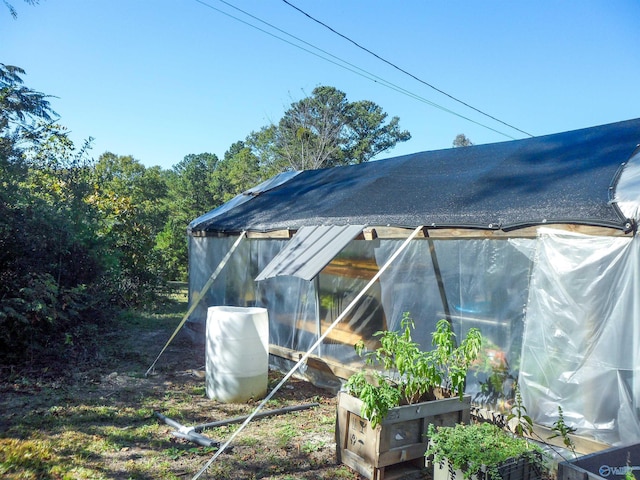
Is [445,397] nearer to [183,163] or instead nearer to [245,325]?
[245,325]

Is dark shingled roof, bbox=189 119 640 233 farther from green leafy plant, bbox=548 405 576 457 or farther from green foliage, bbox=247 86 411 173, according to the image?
green foliage, bbox=247 86 411 173

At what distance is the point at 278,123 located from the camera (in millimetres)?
33844

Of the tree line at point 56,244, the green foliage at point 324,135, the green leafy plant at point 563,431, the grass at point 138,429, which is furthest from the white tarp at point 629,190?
the green foliage at point 324,135

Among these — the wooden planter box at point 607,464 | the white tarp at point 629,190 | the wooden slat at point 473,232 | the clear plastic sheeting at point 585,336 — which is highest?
the white tarp at point 629,190

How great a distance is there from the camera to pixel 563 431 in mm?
3328

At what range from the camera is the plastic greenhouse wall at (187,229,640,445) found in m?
3.25

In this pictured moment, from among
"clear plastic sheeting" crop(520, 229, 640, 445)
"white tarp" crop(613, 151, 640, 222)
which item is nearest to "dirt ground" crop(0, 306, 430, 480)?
"clear plastic sheeting" crop(520, 229, 640, 445)

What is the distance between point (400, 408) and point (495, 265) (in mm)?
1573

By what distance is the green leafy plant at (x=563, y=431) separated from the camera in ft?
10.9

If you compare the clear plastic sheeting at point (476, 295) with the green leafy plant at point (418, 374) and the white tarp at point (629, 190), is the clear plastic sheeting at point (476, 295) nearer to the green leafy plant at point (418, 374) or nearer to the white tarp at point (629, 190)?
the green leafy plant at point (418, 374)

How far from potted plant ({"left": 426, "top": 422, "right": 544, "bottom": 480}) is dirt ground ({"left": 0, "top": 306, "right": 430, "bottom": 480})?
89 cm

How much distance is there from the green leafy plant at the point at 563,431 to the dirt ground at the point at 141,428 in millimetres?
1523

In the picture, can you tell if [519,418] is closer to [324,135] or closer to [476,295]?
[476,295]

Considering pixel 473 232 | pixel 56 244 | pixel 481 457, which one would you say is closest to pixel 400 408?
pixel 481 457
